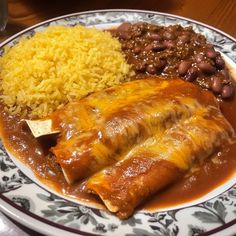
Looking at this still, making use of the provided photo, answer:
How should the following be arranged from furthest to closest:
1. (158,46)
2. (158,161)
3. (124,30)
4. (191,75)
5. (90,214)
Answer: (124,30)
(158,46)
(191,75)
(158,161)
(90,214)

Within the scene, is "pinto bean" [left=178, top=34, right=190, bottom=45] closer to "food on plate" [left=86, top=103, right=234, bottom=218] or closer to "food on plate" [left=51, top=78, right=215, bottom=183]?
"food on plate" [left=51, top=78, right=215, bottom=183]

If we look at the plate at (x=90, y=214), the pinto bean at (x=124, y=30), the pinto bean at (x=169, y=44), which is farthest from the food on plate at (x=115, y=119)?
the pinto bean at (x=124, y=30)

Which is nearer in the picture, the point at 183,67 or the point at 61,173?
the point at 61,173

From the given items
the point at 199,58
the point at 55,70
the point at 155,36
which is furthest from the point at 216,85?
the point at 55,70

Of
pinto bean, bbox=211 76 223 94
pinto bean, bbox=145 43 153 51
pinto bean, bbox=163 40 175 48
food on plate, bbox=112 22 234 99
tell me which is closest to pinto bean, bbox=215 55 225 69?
food on plate, bbox=112 22 234 99

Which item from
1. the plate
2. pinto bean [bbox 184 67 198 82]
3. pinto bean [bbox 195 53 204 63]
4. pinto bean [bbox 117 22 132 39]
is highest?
pinto bean [bbox 117 22 132 39]

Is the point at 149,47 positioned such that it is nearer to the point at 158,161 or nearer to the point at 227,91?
the point at 227,91
